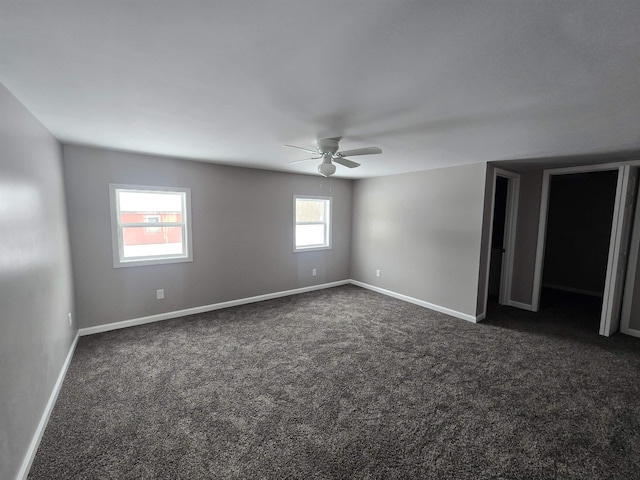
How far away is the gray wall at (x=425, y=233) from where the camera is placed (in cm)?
409

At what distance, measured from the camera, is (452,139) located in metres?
2.79

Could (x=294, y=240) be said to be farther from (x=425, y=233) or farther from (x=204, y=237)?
(x=425, y=233)

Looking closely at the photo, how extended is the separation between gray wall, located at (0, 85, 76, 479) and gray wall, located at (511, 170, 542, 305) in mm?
5946

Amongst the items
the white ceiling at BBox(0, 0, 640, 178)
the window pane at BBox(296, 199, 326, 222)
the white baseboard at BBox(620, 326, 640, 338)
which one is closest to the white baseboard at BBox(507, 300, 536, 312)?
the white baseboard at BBox(620, 326, 640, 338)

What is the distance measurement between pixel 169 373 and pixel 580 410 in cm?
355

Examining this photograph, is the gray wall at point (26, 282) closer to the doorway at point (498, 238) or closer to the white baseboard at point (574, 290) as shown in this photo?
the doorway at point (498, 238)

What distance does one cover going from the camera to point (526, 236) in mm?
4602

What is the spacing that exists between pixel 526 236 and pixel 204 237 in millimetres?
5138

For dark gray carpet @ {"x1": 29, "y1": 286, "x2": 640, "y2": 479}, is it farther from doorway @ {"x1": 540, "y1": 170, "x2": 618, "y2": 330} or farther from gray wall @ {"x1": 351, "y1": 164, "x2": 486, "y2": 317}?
doorway @ {"x1": 540, "y1": 170, "x2": 618, "y2": 330}

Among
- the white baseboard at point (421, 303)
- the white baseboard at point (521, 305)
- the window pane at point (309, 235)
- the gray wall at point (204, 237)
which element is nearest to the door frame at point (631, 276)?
the white baseboard at point (521, 305)

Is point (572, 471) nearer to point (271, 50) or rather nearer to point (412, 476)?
point (412, 476)

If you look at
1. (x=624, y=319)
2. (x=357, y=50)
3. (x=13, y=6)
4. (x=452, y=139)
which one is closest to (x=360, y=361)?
(x=452, y=139)

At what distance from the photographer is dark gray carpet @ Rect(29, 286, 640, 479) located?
175cm

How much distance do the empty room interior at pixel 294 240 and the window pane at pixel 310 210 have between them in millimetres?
326
